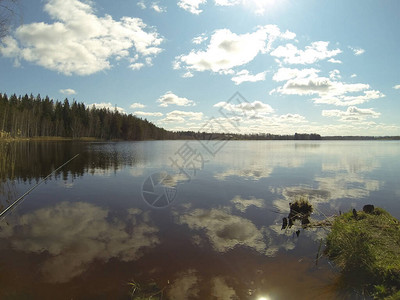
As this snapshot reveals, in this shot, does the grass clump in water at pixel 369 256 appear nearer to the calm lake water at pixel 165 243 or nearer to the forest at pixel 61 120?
the calm lake water at pixel 165 243

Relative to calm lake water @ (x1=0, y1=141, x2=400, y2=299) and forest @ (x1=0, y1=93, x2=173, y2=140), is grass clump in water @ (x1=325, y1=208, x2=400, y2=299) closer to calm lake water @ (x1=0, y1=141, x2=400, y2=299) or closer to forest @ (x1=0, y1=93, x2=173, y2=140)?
calm lake water @ (x1=0, y1=141, x2=400, y2=299)

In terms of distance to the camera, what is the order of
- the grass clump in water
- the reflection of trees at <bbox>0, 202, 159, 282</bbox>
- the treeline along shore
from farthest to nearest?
the treeline along shore → the reflection of trees at <bbox>0, 202, 159, 282</bbox> → the grass clump in water

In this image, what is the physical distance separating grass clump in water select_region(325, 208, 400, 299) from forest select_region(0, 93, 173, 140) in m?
105

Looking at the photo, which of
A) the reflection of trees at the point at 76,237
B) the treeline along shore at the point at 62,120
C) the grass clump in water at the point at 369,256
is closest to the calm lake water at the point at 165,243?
the reflection of trees at the point at 76,237

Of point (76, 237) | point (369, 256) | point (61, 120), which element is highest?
point (61, 120)

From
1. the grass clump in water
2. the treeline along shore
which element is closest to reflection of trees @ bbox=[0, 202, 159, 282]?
the grass clump in water

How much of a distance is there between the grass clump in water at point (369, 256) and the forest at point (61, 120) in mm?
105416

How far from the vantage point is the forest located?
9600cm

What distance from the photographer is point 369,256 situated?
7.47 meters

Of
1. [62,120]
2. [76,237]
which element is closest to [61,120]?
[62,120]

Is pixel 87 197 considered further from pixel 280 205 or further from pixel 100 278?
pixel 280 205

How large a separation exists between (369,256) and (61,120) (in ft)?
442

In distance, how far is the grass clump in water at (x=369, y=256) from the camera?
258 inches

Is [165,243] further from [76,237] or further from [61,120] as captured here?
[61,120]
